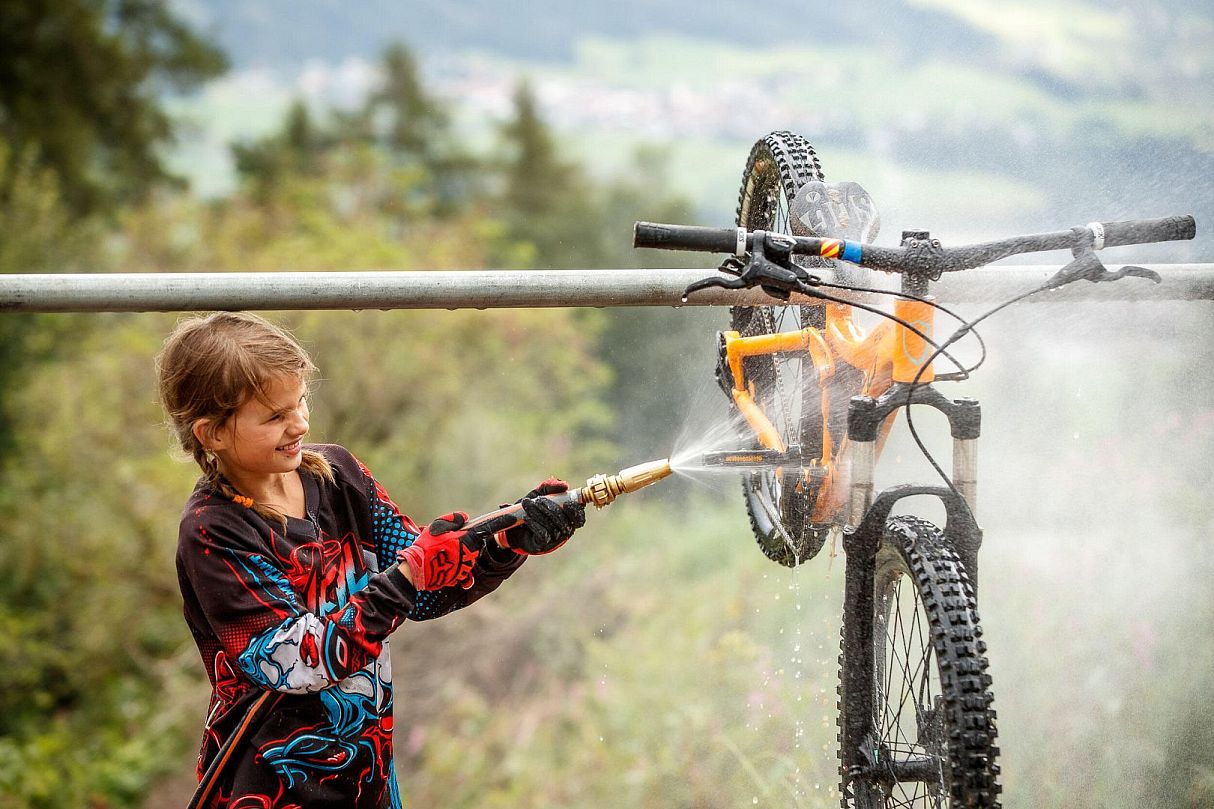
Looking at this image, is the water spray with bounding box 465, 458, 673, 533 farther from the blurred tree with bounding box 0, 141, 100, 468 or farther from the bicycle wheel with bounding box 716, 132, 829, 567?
the blurred tree with bounding box 0, 141, 100, 468

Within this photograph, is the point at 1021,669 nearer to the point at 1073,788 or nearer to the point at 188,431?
the point at 1073,788

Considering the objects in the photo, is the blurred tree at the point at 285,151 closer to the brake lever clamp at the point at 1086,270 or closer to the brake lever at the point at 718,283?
the brake lever at the point at 718,283

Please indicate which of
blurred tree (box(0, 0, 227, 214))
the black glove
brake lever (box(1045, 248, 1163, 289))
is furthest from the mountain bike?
blurred tree (box(0, 0, 227, 214))

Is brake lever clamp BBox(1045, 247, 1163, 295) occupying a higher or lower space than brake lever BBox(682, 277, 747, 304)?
higher

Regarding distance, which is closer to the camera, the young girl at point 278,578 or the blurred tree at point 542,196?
the young girl at point 278,578

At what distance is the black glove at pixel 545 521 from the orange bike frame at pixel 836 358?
0.54 meters

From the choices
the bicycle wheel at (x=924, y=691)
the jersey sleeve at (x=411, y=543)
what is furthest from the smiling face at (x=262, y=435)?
the bicycle wheel at (x=924, y=691)

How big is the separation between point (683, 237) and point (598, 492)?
492mm

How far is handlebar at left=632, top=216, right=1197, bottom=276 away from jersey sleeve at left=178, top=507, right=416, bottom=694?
77cm

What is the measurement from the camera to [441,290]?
8.11 feet

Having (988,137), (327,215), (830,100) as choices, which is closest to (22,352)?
(327,215)

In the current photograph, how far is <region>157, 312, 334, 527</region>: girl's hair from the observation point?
2.12 metres

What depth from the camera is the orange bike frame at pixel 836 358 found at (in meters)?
2.10

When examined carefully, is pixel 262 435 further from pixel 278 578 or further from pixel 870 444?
pixel 870 444
